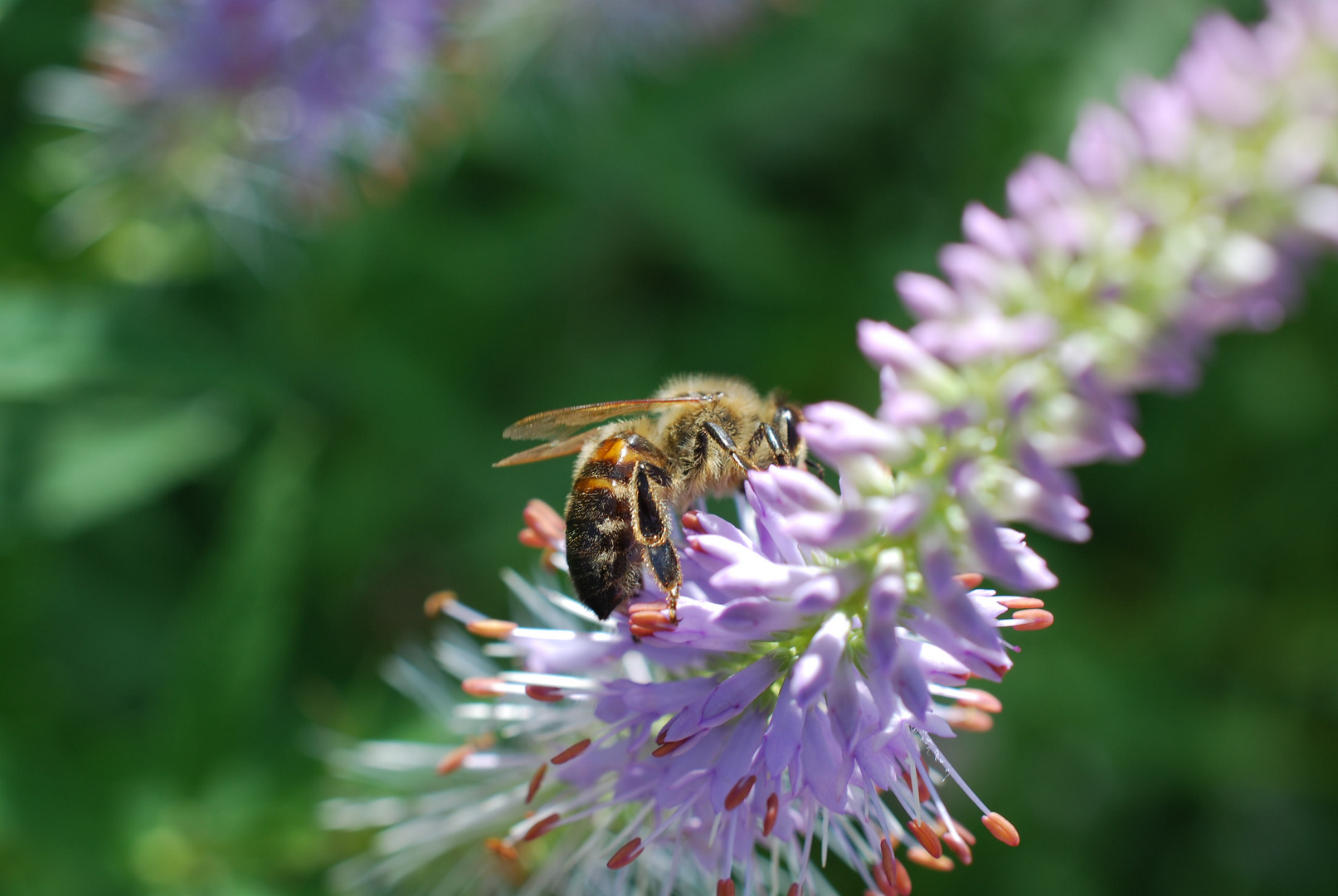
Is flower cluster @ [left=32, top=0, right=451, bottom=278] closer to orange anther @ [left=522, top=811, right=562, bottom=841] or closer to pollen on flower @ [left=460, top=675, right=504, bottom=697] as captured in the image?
pollen on flower @ [left=460, top=675, right=504, bottom=697]

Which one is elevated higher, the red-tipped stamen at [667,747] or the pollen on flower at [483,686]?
the pollen on flower at [483,686]

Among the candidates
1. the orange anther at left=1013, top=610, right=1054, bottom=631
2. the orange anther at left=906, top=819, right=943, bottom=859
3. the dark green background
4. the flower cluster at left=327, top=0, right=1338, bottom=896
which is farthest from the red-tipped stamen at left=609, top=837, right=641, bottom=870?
the dark green background

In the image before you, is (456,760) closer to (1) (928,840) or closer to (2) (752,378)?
(1) (928,840)

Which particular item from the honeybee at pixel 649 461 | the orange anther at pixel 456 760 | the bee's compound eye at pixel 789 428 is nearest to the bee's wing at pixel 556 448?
the honeybee at pixel 649 461

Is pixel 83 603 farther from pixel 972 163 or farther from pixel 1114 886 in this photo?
pixel 1114 886

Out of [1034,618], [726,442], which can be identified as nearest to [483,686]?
[726,442]

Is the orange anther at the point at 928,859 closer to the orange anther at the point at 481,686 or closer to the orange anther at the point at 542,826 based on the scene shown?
the orange anther at the point at 542,826

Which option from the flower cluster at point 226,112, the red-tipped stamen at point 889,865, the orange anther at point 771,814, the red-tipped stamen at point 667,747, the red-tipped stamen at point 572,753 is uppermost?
the flower cluster at point 226,112
